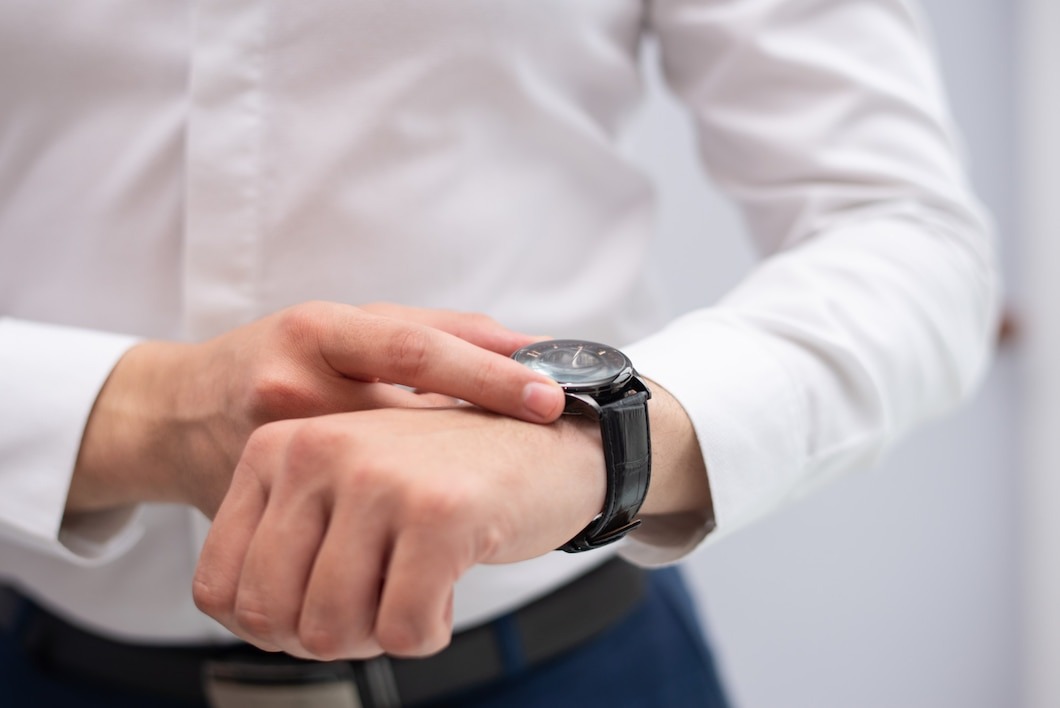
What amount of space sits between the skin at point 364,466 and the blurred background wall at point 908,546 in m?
1.09

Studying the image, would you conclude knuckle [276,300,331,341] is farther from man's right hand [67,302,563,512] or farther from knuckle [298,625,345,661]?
knuckle [298,625,345,661]

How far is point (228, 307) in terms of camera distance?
653 millimetres

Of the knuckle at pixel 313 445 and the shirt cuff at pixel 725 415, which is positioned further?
the shirt cuff at pixel 725 415

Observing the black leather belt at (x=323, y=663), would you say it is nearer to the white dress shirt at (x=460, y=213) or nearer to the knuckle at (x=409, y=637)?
the white dress shirt at (x=460, y=213)

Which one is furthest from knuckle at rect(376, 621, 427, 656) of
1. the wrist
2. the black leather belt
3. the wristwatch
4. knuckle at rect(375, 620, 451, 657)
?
the black leather belt

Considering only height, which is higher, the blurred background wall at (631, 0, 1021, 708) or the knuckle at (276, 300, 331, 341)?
the knuckle at (276, 300, 331, 341)

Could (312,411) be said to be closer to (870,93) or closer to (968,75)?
(870,93)

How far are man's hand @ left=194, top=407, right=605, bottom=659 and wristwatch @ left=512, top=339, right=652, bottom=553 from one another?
0.07 ft

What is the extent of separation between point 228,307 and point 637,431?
13.2 inches

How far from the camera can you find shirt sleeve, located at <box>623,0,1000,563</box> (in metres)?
0.58

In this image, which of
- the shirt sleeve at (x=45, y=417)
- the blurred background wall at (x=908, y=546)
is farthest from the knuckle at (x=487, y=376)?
the blurred background wall at (x=908, y=546)

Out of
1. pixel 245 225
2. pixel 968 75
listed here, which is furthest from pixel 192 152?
pixel 968 75

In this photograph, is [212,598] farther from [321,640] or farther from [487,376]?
[487,376]

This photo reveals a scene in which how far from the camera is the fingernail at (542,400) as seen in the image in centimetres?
45
